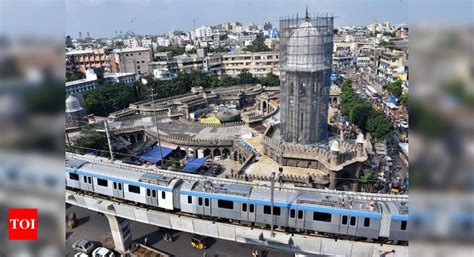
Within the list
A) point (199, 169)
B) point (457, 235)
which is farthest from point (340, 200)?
point (199, 169)

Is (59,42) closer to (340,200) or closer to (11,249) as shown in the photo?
(11,249)

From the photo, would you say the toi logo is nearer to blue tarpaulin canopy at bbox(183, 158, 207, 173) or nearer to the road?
the road

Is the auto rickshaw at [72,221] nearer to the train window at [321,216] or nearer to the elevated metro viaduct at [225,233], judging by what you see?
the elevated metro viaduct at [225,233]

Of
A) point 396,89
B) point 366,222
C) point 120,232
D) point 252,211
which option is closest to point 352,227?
point 366,222

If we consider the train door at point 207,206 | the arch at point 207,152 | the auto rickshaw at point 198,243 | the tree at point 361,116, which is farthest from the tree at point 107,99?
the train door at point 207,206

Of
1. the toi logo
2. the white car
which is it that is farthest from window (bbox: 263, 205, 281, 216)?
the toi logo
